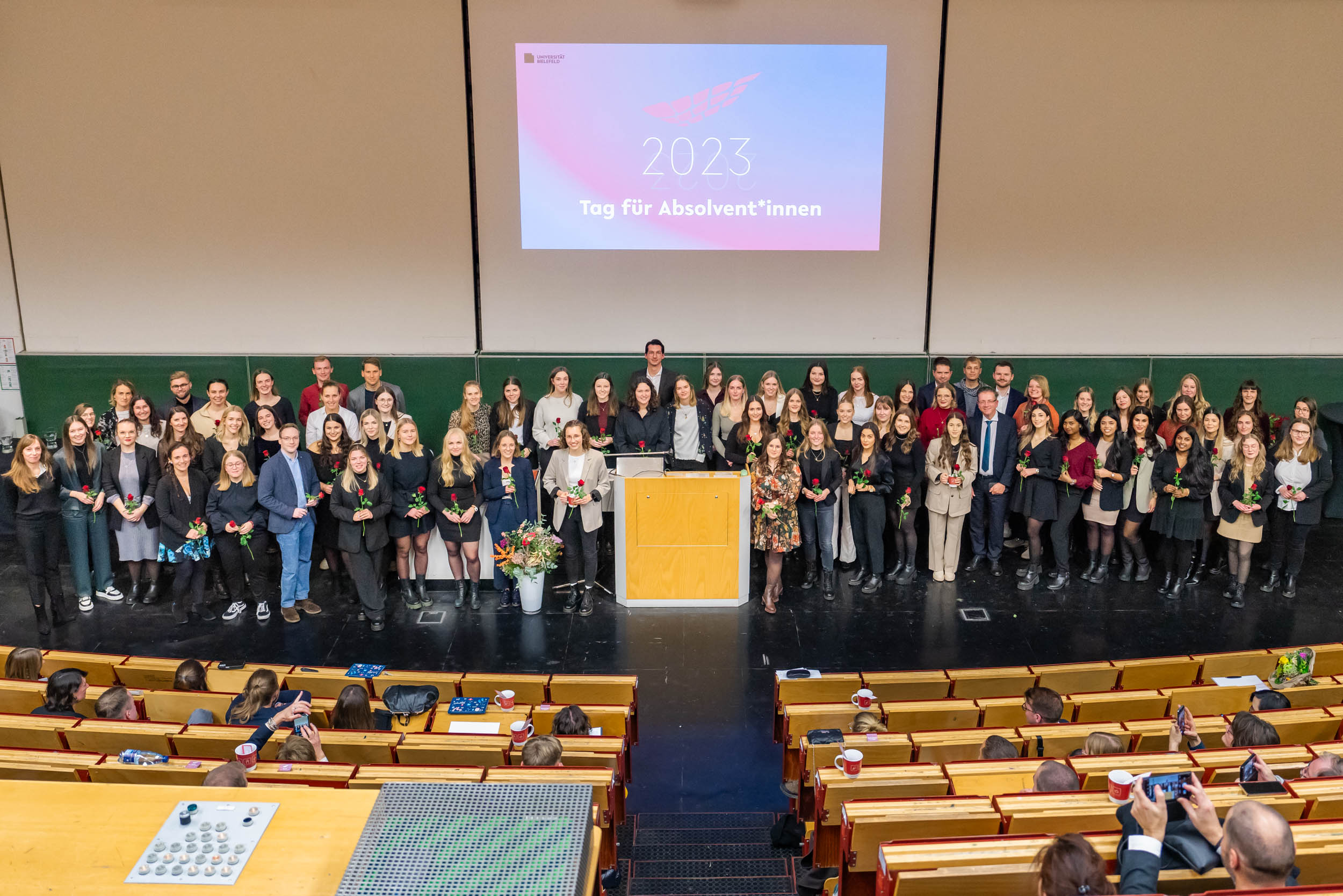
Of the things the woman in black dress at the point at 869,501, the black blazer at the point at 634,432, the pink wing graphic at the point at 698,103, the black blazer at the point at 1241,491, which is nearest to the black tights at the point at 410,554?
the black blazer at the point at 634,432

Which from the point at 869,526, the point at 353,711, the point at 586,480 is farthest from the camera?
the point at 869,526

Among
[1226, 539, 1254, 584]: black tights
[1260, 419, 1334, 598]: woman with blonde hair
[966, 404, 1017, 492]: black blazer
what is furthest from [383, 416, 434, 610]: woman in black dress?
[1260, 419, 1334, 598]: woman with blonde hair

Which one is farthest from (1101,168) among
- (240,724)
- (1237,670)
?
(240,724)

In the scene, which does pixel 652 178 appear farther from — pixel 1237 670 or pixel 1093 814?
pixel 1093 814

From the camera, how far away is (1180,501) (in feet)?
27.1

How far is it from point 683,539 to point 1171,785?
5078 millimetres

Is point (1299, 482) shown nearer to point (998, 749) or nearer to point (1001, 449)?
point (1001, 449)

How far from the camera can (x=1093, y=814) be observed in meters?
3.74

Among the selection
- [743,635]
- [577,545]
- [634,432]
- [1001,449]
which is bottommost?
[743,635]

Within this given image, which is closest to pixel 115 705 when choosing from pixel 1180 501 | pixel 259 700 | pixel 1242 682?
pixel 259 700

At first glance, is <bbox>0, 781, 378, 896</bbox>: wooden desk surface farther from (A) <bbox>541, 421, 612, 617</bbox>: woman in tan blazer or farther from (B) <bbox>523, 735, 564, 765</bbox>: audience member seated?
(A) <bbox>541, 421, 612, 617</bbox>: woman in tan blazer

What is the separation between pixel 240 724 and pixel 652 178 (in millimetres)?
7138

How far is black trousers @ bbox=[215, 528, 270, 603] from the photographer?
7.87 m

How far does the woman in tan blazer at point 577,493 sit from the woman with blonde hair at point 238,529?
2.34m
